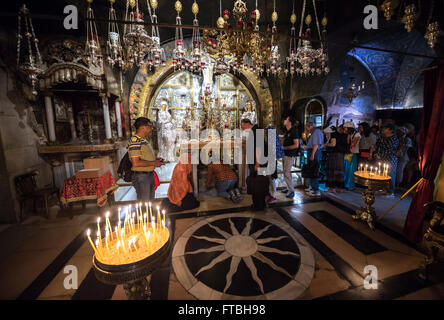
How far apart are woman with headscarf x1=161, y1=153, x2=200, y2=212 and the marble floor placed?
0.38 m

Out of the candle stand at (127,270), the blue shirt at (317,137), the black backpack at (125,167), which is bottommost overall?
the candle stand at (127,270)

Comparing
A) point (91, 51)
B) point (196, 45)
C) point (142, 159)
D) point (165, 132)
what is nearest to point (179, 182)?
point (142, 159)

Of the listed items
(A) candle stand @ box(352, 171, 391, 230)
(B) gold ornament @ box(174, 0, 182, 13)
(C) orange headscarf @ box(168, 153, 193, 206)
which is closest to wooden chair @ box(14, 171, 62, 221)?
(C) orange headscarf @ box(168, 153, 193, 206)

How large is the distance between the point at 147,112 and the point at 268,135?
23.7 ft

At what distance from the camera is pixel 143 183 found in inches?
141

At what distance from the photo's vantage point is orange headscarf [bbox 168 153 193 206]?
14.2 feet

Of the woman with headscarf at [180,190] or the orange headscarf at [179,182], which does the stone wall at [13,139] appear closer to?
the woman with headscarf at [180,190]

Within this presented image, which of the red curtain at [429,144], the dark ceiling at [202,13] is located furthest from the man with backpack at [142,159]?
the red curtain at [429,144]

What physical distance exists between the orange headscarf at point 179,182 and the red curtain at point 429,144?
452cm

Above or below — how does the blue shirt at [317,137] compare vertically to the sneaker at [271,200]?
above

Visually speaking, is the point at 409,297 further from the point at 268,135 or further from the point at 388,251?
the point at 268,135

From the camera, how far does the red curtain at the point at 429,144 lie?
281cm
